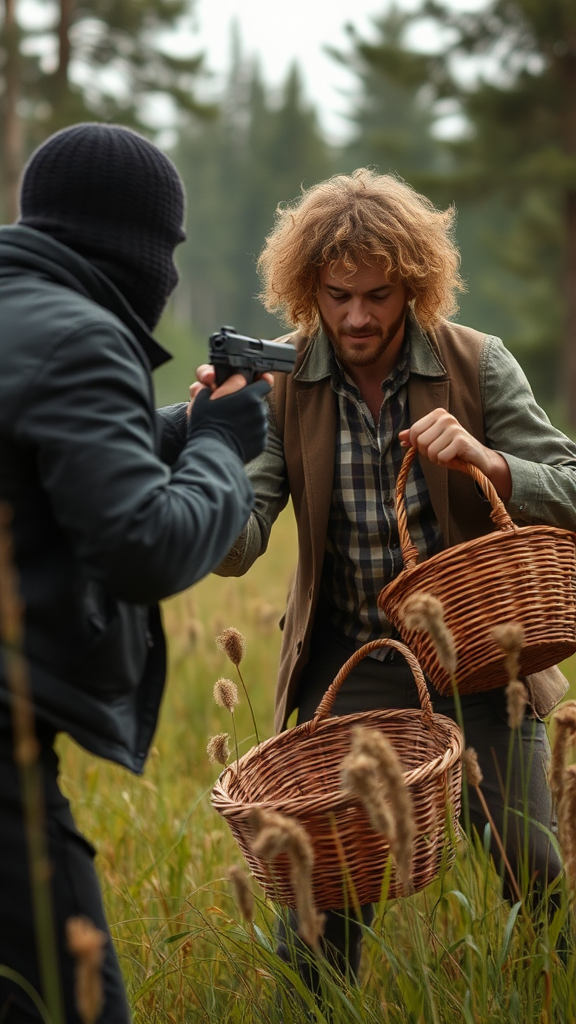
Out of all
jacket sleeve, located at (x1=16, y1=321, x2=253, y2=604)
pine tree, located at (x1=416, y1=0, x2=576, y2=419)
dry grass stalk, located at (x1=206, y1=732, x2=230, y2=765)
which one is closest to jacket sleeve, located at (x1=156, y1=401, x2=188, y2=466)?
jacket sleeve, located at (x1=16, y1=321, x2=253, y2=604)

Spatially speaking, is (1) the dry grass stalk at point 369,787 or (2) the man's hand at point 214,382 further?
(2) the man's hand at point 214,382

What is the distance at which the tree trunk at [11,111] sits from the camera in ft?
44.5

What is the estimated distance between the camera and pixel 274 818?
149 centimetres

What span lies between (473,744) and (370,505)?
24.0 inches

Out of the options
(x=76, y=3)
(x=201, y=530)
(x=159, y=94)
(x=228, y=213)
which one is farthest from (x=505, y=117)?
(x=228, y=213)

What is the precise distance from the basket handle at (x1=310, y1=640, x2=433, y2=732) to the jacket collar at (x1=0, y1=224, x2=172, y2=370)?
959mm

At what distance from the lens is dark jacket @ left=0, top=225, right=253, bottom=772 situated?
5.17 ft

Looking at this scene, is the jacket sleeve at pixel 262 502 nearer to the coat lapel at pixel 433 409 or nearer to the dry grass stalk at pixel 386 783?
the coat lapel at pixel 433 409

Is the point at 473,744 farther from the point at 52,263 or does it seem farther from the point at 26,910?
the point at 52,263

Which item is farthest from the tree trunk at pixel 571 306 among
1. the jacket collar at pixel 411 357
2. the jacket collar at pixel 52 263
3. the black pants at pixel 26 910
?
the black pants at pixel 26 910

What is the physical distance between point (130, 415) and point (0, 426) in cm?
18

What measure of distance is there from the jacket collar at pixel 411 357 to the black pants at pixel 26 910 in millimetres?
1435

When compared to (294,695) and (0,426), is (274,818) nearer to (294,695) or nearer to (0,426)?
(0,426)

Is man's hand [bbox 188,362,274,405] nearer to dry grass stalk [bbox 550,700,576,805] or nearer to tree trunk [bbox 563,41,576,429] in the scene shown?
dry grass stalk [bbox 550,700,576,805]
